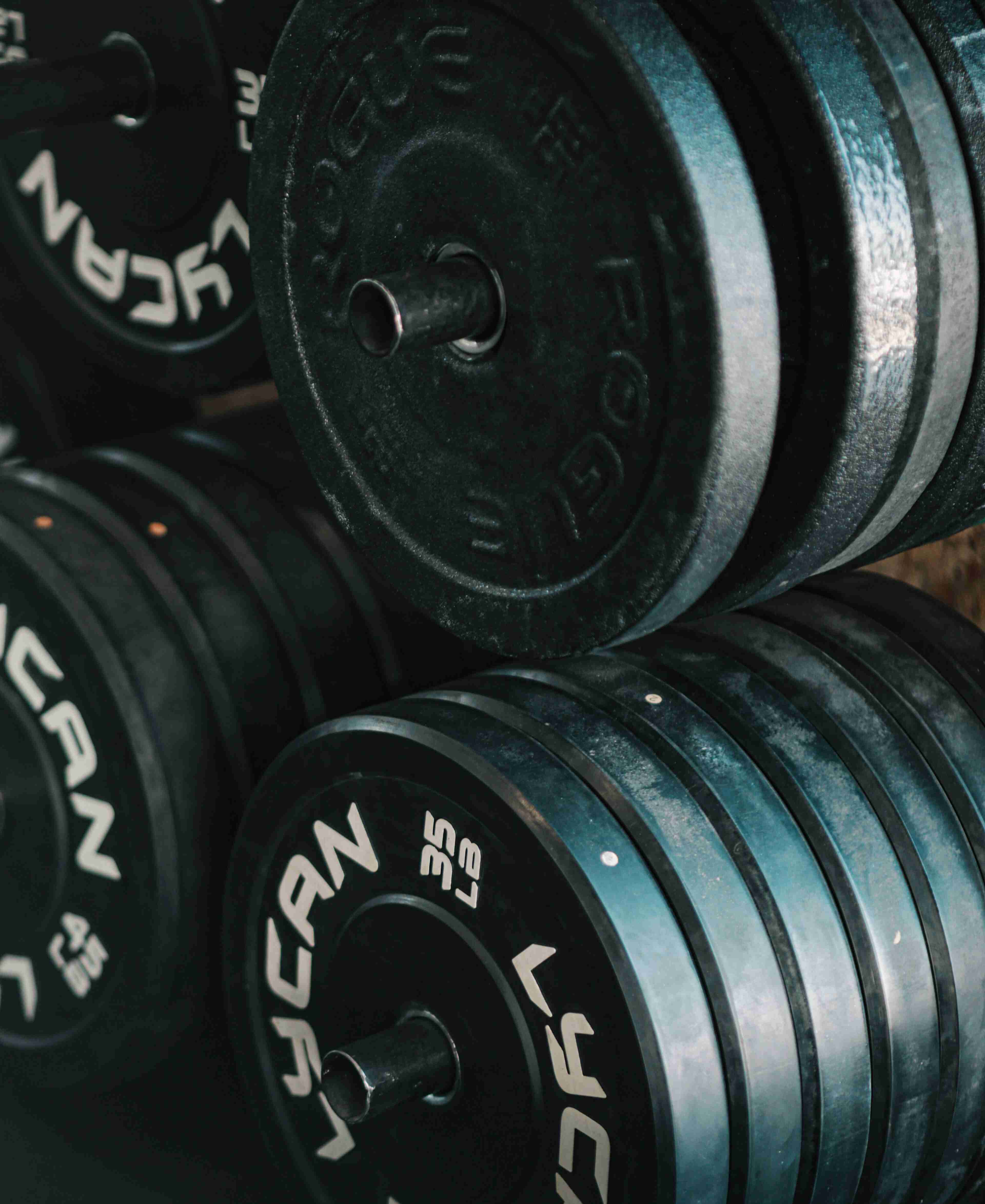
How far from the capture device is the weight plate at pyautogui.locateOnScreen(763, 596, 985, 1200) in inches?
44.0

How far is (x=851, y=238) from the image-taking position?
0.83 meters

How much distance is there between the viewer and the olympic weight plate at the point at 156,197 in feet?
4.53

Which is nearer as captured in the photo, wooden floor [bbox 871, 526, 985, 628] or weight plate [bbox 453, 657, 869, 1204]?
weight plate [bbox 453, 657, 869, 1204]

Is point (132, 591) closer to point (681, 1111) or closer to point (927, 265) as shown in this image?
point (681, 1111)

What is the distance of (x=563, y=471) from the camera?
37.4 inches

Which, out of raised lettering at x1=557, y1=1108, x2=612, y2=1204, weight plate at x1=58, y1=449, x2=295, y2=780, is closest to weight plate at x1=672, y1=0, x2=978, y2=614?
raised lettering at x1=557, y1=1108, x2=612, y2=1204

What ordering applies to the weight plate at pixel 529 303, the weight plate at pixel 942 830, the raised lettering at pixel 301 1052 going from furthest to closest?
the raised lettering at pixel 301 1052, the weight plate at pixel 942 830, the weight plate at pixel 529 303

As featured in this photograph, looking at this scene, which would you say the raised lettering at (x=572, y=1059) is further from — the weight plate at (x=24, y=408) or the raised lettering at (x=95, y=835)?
the weight plate at (x=24, y=408)

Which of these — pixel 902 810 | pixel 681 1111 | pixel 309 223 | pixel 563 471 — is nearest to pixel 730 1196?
pixel 681 1111

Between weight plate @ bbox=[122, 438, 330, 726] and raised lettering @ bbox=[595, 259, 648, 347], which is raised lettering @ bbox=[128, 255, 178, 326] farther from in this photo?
raised lettering @ bbox=[595, 259, 648, 347]

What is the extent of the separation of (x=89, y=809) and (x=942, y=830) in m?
0.87

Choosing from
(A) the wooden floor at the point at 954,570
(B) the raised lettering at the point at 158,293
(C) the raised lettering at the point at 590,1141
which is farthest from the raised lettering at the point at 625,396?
(B) the raised lettering at the point at 158,293

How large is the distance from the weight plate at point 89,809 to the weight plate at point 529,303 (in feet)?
1.31

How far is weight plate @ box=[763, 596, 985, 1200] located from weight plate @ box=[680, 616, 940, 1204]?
23 mm
